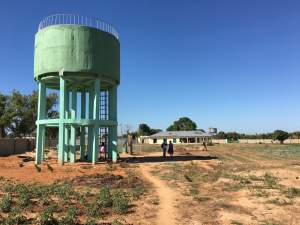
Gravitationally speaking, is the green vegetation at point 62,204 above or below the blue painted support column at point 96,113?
below

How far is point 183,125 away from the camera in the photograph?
5950 inches

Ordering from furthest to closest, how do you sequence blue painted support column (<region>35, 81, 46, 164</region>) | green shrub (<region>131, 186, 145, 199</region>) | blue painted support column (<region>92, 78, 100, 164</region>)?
blue painted support column (<region>35, 81, 46, 164</region>) < blue painted support column (<region>92, 78, 100, 164</region>) < green shrub (<region>131, 186, 145, 199</region>)

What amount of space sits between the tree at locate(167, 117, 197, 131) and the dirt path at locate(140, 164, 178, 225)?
125123 millimetres

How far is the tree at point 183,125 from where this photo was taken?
149 meters

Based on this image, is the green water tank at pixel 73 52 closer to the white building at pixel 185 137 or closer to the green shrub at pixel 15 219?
the green shrub at pixel 15 219

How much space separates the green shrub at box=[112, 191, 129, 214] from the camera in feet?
44.3

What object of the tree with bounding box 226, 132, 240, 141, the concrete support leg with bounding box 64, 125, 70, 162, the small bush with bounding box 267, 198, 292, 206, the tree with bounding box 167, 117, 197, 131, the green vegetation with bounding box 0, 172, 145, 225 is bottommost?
the small bush with bounding box 267, 198, 292, 206

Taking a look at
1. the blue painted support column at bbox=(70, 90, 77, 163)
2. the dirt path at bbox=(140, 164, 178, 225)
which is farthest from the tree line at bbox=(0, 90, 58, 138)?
the dirt path at bbox=(140, 164, 178, 225)

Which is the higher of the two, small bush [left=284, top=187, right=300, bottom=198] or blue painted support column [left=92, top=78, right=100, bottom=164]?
blue painted support column [left=92, top=78, right=100, bottom=164]

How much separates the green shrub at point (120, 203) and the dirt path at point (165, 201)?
48.7 inches

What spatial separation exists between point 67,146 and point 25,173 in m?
7.41

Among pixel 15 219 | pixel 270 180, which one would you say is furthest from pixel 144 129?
pixel 15 219

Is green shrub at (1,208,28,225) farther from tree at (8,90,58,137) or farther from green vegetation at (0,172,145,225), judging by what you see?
tree at (8,90,58,137)

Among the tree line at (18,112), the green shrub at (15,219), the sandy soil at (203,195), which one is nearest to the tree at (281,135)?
the tree line at (18,112)
